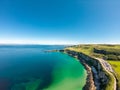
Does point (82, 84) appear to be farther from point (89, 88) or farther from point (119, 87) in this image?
point (119, 87)

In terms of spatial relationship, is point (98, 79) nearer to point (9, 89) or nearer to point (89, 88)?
point (89, 88)

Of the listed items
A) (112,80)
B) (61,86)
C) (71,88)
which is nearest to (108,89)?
(112,80)

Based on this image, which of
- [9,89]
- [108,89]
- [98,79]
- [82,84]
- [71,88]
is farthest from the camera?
[98,79]

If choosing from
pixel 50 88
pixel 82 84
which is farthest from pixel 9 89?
pixel 82 84

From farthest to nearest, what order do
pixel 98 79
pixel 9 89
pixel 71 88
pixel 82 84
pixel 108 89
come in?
pixel 98 79 < pixel 82 84 < pixel 71 88 < pixel 9 89 < pixel 108 89

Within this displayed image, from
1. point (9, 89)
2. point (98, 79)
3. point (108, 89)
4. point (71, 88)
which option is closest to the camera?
point (108, 89)

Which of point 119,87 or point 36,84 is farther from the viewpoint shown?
point 36,84

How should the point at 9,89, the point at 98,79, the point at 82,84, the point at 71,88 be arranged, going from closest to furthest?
the point at 9,89
the point at 71,88
the point at 82,84
the point at 98,79

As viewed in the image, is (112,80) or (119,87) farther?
(112,80)

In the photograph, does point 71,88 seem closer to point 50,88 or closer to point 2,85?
point 50,88
